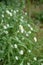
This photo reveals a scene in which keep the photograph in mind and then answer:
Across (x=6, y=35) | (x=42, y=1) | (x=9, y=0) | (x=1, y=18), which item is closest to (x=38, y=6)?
(x=42, y=1)

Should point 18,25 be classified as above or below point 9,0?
below

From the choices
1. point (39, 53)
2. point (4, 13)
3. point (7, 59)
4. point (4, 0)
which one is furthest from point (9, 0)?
point (7, 59)

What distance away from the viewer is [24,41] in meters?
4.13

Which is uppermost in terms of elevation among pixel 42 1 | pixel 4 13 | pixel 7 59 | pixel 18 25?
pixel 42 1

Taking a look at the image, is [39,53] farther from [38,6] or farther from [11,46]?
[38,6]

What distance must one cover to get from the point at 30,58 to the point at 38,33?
1290 millimetres

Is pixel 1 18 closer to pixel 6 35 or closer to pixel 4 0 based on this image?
pixel 6 35

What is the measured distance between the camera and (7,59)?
3703 mm

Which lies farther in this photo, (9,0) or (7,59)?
(9,0)

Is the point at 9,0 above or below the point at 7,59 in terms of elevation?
above

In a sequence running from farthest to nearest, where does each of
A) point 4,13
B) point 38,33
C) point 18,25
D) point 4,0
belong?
point 4,0
point 38,33
point 4,13
point 18,25

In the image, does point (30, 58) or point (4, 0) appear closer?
point (30, 58)

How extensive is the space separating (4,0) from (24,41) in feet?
6.27

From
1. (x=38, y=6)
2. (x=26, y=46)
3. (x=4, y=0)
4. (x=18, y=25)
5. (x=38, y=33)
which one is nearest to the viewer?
(x=26, y=46)
